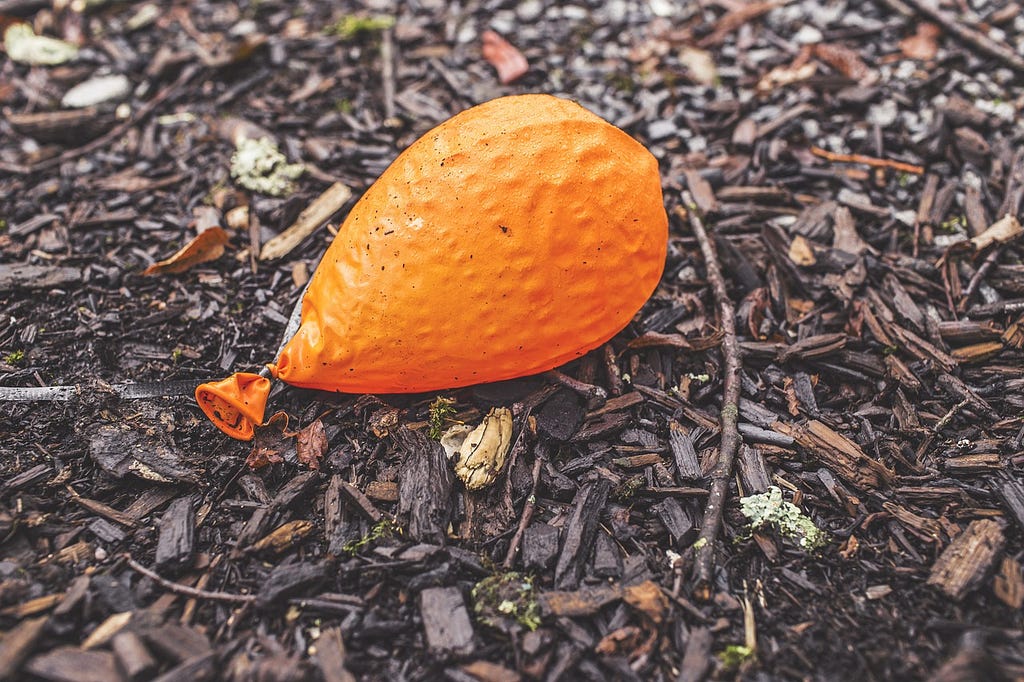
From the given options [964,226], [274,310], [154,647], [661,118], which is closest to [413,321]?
[274,310]

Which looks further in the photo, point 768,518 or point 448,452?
point 448,452

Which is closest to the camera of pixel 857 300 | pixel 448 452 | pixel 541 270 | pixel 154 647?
pixel 154 647

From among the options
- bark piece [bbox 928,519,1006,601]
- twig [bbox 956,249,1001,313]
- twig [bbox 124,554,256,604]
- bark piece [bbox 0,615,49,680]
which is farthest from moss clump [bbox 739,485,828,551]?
bark piece [bbox 0,615,49,680]

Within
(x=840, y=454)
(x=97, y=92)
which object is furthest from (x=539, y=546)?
(x=97, y=92)

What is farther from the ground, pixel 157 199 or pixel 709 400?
pixel 157 199

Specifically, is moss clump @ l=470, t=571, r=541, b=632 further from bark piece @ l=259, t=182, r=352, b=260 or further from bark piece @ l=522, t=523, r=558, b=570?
bark piece @ l=259, t=182, r=352, b=260

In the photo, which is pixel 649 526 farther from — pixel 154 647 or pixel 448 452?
pixel 154 647

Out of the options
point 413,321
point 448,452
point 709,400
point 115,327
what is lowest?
point 709,400

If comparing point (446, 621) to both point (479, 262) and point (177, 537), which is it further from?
point (479, 262)
